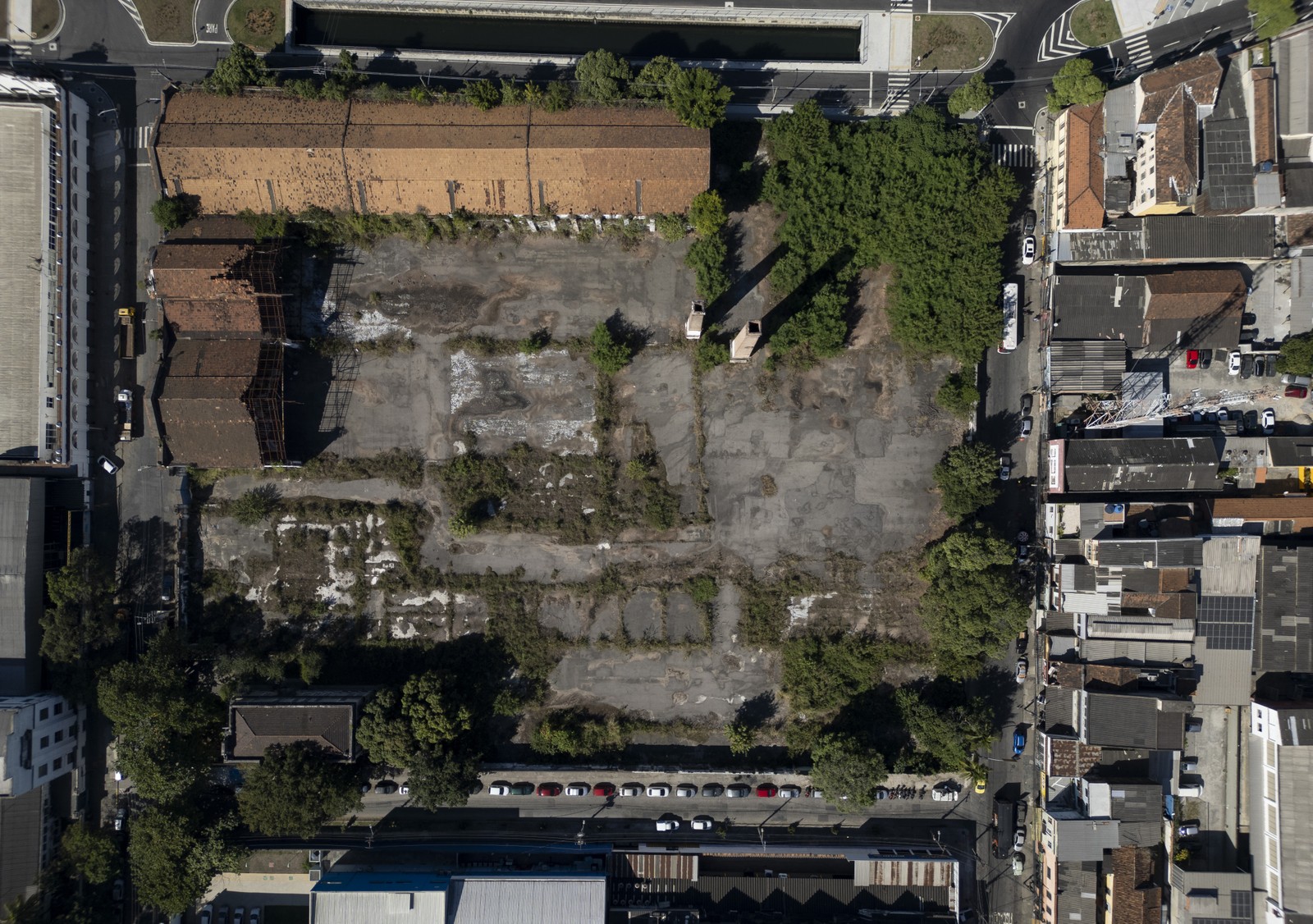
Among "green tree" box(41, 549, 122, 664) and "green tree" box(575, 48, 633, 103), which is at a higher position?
"green tree" box(575, 48, 633, 103)

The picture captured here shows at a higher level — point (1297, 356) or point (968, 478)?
point (1297, 356)

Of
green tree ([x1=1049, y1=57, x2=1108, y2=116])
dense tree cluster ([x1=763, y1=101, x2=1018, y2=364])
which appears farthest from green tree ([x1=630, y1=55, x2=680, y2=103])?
green tree ([x1=1049, y1=57, x2=1108, y2=116])

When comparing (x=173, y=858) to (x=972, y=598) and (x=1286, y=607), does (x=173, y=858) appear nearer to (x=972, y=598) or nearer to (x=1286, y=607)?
(x=972, y=598)

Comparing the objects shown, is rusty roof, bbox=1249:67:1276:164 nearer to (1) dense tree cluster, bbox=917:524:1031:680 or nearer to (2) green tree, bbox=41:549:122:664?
(1) dense tree cluster, bbox=917:524:1031:680

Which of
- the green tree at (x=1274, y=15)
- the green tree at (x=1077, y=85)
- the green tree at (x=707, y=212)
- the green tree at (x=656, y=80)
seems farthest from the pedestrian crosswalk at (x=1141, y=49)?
the green tree at (x=656, y=80)

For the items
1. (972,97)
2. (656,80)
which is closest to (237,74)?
(656,80)

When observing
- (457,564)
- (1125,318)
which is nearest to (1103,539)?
(1125,318)

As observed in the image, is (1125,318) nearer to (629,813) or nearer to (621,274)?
(621,274)
